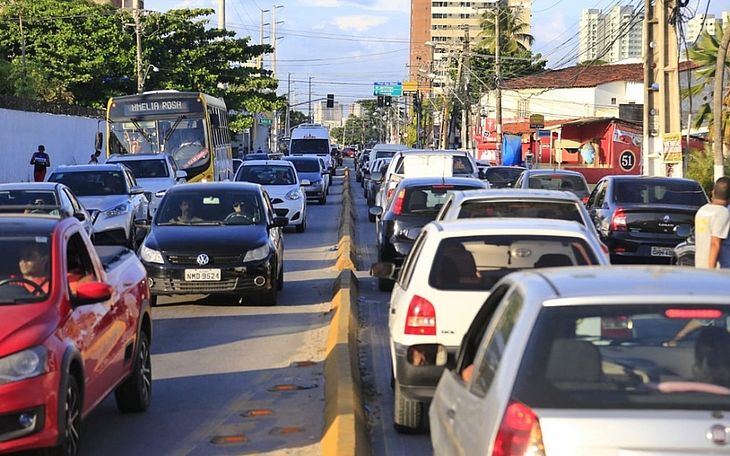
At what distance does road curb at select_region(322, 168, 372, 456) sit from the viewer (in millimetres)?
7656

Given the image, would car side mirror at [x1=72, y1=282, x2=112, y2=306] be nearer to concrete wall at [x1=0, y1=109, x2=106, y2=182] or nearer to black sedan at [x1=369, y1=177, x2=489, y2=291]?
black sedan at [x1=369, y1=177, x2=489, y2=291]

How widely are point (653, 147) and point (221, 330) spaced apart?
65.7 ft

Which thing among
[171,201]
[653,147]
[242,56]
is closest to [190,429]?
[171,201]

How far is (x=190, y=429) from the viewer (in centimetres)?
870

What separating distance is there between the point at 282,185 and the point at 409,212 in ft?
42.8

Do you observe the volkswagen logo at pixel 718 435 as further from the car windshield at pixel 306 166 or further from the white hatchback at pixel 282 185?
the car windshield at pixel 306 166

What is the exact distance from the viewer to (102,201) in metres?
A: 22.4

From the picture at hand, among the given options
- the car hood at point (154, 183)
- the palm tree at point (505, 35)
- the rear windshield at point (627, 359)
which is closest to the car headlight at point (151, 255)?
the rear windshield at point (627, 359)

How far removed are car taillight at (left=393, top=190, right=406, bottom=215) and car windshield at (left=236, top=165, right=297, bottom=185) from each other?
42.7 feet

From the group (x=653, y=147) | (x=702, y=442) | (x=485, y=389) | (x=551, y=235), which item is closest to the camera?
(x=702, y=442)

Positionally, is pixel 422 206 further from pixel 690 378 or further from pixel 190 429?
pixel 690 378

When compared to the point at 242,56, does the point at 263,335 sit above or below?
below

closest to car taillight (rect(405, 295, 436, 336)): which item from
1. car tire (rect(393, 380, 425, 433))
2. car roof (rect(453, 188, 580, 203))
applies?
car tire (rect(393, 380, 425, 433))

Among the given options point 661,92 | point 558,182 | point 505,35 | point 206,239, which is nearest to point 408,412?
point 206,239
